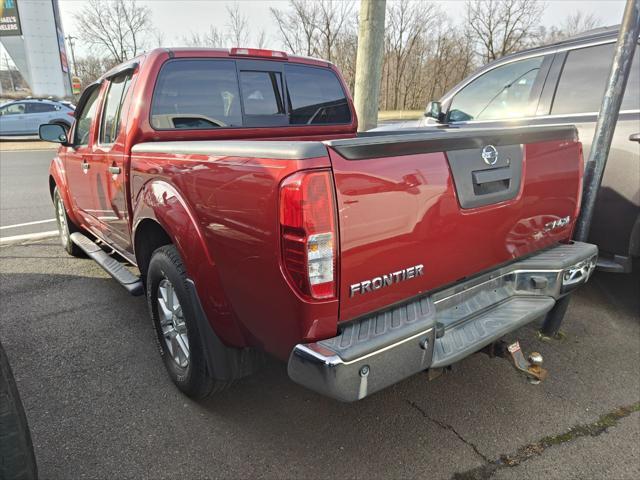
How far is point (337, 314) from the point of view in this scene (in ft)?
5.76

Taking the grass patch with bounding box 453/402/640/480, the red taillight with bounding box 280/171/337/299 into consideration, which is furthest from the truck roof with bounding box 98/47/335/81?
the grass patch with bounding box 453/402/640/480

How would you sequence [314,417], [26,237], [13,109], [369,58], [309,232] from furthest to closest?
1. [13,109]
2. [369,58]
3. [26,237]
4. [314,417]
5. [309,232]

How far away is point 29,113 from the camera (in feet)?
61.4

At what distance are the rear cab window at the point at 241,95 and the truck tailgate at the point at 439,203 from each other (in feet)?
5.42

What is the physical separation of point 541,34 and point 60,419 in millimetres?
43996

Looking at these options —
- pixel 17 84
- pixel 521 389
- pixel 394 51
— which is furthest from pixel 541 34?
pixel 17 84

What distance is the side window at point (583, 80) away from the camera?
3.85 m

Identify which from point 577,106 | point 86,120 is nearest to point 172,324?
point 86,120

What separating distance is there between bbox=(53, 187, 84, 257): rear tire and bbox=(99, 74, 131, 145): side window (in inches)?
67.7

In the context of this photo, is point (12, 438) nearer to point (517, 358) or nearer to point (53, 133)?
point (517, 358)

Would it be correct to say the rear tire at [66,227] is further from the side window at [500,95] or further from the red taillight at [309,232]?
the side window at [500,95]

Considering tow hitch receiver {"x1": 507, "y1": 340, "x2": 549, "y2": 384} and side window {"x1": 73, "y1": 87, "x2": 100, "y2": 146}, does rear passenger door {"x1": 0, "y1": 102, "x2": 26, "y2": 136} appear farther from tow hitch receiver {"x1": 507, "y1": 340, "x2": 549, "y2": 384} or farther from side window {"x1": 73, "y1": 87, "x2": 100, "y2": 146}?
tow hitch receiver {"x1": 507, "y1": 340, "x2": 549, "y2": 384}

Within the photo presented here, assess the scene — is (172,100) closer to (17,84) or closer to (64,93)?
(64,93)

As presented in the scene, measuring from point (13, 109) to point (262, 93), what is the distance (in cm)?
1988
